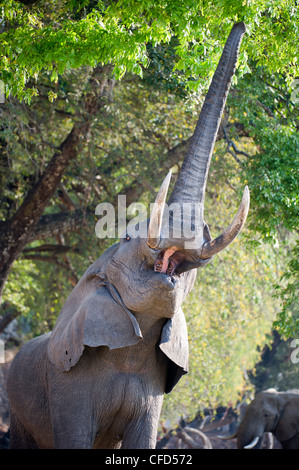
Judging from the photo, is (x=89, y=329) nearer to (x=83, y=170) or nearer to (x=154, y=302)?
(x=154, y=302)

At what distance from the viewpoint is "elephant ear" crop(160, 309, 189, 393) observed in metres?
4.90

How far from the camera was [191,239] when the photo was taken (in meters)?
4.49

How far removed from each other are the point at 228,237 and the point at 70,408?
67.1 inches

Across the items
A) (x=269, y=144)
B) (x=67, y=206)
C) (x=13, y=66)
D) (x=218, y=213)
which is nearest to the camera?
(x=13, y=66)

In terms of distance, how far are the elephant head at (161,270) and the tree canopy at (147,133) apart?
1.45 m

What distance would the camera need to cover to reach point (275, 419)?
1138 centimetres

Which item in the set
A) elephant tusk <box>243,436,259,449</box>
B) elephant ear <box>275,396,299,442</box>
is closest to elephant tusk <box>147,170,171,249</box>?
elephant tusk <box>243,436,259,449</box>

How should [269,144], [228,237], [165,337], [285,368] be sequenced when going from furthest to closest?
[285,368]
[269,144]
[165,337]
[228,237]

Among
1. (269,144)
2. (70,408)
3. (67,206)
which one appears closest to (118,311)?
(70,408)

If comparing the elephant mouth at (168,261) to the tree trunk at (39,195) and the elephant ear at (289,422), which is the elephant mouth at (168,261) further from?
the elephant ear at (289,422)

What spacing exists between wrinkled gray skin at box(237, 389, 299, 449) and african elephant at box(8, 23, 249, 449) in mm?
6168

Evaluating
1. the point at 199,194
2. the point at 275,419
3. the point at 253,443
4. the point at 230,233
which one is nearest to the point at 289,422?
the point at 275,419

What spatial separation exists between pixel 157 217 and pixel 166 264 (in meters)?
0.43

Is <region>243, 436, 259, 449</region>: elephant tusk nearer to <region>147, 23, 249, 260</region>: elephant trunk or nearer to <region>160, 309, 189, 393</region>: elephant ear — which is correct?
<region>160, 309, 189, 393</region>: elephant ear
